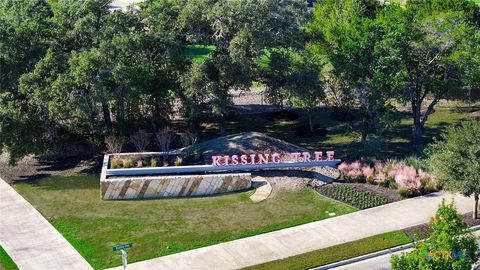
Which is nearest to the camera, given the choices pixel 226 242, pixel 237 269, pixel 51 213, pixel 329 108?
pixel 237 269

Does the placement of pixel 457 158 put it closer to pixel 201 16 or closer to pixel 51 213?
pixel 201 16

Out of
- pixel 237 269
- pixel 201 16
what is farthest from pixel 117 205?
pixel 201 16

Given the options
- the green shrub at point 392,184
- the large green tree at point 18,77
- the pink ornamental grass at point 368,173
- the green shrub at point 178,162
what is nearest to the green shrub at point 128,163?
the green shrub at point 178,162

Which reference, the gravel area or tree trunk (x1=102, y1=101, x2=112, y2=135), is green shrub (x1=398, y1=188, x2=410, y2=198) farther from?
tree trunk (x1=102, y1=101, x2=112, y2=135)

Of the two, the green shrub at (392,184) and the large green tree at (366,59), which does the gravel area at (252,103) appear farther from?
the green shrub at (392,184)

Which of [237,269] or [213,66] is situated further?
[213,66]

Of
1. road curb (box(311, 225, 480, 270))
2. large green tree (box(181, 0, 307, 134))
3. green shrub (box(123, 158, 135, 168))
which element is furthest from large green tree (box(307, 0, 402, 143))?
green shrub (box(123, 158, 135, 168))
